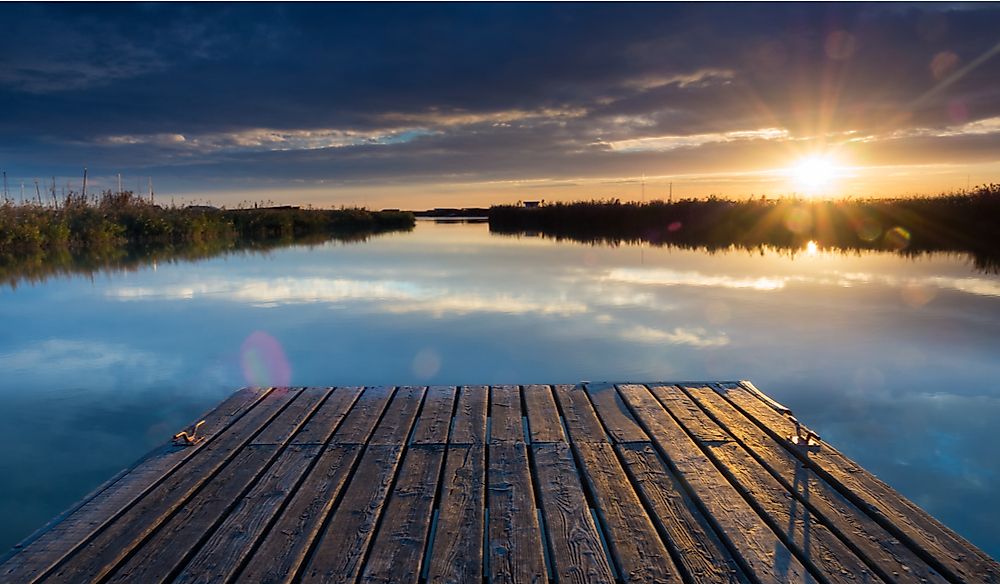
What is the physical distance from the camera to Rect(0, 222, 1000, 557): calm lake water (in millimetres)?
4574

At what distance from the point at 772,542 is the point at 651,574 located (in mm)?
530

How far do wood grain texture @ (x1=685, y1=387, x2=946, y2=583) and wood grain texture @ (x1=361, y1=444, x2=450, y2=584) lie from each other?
5.27ft

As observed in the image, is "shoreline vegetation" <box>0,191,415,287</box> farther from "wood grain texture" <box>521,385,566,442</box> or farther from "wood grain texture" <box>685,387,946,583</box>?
"wood grain texture" <box>685,387,946,583</box>

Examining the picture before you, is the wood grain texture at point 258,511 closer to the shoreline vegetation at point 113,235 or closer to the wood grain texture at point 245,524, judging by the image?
the wood grain texture at point 245,524

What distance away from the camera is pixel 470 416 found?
13.2 ft

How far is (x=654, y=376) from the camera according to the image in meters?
6.47

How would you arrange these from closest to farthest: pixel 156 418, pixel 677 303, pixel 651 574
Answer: pixel 651 574 → pixel 156 418 → pixel 677 303

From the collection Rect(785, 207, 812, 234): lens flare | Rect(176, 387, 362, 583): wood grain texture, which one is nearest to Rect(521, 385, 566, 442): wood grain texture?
Rect(176, 387, 362, 583): wood grain texture

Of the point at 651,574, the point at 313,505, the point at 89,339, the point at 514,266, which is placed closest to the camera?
the point at 651,574

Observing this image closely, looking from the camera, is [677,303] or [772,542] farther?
[677,303]

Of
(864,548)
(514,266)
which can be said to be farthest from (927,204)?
(864,548)

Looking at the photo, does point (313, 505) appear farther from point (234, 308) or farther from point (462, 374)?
point (234, 308)

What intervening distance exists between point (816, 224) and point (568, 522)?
27.0m

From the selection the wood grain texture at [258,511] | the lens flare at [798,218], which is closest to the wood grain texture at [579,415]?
the wood grain texture at [258,511]
